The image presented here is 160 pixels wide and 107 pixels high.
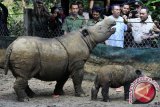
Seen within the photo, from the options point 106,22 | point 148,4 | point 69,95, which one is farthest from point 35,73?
point 148,4

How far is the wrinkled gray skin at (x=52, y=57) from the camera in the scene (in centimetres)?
1011

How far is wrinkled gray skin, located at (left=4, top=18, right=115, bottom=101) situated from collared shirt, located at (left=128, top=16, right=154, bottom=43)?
100 cm

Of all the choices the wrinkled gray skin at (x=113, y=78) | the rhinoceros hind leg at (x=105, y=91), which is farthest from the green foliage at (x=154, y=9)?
the rhinoceros hind leg at (x=105, y=91)

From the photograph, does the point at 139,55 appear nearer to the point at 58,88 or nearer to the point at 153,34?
the point at 153,34

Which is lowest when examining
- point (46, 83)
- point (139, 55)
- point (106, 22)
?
point (46, 83)

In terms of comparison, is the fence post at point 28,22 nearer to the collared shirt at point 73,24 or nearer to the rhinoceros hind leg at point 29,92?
the collared shirt at point 73,24

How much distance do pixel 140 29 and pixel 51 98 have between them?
110 inches

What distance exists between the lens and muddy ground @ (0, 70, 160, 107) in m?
9.74

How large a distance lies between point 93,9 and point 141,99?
3.68 meters

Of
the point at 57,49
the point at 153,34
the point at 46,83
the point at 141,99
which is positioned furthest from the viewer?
the point at 46,83

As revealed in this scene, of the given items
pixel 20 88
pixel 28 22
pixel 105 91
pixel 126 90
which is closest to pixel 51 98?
pixel 20 88

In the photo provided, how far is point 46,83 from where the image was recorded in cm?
1250

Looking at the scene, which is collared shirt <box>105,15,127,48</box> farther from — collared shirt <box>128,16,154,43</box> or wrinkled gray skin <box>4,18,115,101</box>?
wrinkled gray skin <box>4,18,115,101</box>

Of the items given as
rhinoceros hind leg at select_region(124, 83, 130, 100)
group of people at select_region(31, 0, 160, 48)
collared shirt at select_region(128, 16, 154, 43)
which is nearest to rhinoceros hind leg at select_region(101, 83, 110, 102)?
rhinoceros hind leg at select_region(124, 83, 130, 100)
